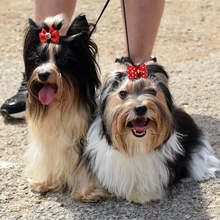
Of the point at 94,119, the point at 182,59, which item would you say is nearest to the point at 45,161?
the point at 94,119

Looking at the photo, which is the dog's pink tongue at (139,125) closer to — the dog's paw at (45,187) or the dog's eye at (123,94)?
the dog's eye at (123,94)

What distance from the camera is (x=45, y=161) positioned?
3150 mm

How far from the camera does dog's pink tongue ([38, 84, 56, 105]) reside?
2.79 m

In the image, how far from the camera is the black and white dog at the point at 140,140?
268 centimetres

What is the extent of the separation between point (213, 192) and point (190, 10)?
5021mm

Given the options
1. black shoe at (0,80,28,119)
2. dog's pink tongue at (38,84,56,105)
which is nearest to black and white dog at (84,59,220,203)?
dog's pink tongue at (38,84,56,105)

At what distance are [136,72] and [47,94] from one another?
1.89 feet

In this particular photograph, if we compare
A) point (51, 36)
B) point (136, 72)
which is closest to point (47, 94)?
point (51, 36)

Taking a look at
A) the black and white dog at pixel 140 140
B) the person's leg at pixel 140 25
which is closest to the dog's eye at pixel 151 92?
the black and white dog at pixel 140 140

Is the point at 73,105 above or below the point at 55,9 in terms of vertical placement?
below

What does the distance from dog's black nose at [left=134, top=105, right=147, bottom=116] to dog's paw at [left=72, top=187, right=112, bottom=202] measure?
73 cm

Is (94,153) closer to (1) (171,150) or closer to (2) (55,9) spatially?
(1) (171,150)

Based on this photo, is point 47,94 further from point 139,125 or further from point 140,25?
point 140,25

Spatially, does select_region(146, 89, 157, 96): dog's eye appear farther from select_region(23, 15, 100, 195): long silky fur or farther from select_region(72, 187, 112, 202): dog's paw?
select_region(72, 187, 112, 202): dog's paw
